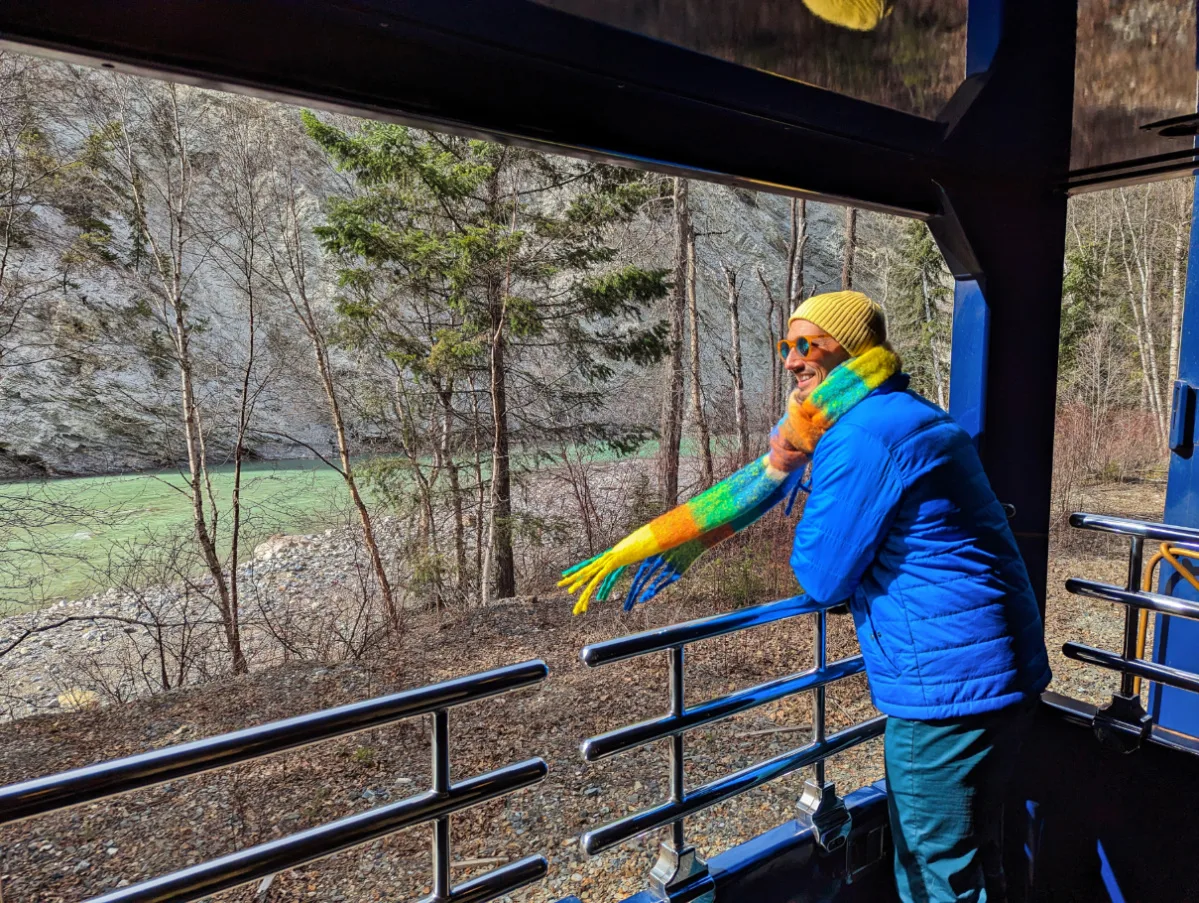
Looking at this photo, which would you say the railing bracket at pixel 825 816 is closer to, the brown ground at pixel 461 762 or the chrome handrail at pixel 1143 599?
the chrome handrail at pixel 1143 599

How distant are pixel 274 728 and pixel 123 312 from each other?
14.4m

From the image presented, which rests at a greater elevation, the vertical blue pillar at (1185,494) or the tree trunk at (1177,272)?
the tree trunk at (1177,272)

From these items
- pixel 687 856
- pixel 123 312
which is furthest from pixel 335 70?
pixel 123 312

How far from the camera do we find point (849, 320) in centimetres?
181

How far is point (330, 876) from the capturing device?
4.93 meters

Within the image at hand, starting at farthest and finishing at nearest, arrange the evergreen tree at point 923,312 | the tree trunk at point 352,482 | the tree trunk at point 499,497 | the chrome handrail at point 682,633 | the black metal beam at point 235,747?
1. the evergreen tree at point 923,312
2. the tree trunk at point 499,497
3. the tree trunk at point 352,482
4. the chrome handrail at point 682,633
5. the black metal beam at point 235,747

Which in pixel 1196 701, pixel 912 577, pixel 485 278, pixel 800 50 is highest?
pixel 485 278

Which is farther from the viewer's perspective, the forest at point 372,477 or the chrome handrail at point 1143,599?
the forest at point 372,477

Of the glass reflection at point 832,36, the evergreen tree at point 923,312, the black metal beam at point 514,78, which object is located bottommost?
the black metal beam at point 514,78

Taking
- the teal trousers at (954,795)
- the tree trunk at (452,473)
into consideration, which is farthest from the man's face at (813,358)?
the tree trunk at (452,473)

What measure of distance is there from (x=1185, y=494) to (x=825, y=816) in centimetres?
268

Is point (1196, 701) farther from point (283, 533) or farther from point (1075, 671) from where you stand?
point (283, 533)

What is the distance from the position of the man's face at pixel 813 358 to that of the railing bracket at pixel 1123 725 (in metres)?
1.70

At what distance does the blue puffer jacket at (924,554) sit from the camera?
1637mm
